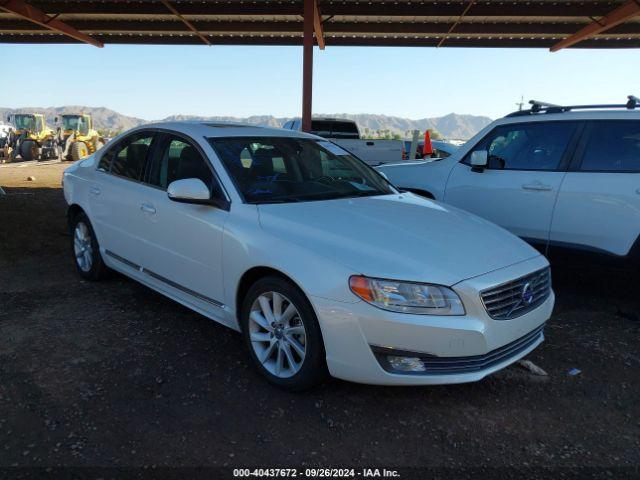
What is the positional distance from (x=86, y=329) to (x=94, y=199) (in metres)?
1.32

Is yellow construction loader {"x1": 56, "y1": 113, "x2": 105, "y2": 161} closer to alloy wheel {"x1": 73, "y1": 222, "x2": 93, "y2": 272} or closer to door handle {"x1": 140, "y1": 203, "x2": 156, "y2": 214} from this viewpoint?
alloy wheel {"x1": 73, "y1": 222, "x2": 93, "y2": 272}

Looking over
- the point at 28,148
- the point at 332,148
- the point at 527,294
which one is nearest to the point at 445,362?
the point at 527,294

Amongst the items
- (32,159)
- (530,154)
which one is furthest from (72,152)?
(530,154)

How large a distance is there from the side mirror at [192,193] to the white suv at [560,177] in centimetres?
282

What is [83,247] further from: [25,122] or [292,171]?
[25,122]

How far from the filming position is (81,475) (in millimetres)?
2354

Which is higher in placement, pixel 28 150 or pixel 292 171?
pixel 292 171

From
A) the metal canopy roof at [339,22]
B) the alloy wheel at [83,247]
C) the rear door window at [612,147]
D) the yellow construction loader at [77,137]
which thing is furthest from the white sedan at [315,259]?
the yellow construction loader at [77,137]

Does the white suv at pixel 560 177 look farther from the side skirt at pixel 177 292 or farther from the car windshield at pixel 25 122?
the car windshield at pixel 25 122

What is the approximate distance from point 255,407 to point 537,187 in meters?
3.37

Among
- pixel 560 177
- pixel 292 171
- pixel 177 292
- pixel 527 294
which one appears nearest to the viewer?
pixel 527 294

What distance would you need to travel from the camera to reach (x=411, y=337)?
2637mm

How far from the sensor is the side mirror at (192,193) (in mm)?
3346

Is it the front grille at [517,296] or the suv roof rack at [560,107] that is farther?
the suv roof rack at [560,107]
